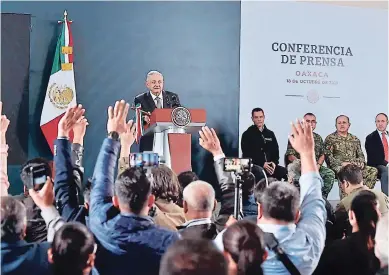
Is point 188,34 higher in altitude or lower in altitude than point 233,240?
higher

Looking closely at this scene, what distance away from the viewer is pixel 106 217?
2.60 meters

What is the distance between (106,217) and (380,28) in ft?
19.3

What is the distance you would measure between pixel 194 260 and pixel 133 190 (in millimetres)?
815

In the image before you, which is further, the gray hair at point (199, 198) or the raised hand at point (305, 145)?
the raised hand at point (305, 145)

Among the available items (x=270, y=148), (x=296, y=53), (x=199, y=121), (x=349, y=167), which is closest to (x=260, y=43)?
(x=296, y=53)

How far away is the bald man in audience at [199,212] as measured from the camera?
275 centimetres

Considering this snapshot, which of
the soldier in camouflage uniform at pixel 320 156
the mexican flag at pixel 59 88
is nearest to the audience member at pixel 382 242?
the soldier in camouflage uniform at pixel 320 156

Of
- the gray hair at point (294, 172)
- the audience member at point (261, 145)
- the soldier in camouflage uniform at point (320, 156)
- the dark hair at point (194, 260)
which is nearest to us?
the dark hair at point (194, 260)

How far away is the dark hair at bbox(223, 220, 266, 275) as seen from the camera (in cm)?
238

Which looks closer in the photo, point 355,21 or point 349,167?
point 349,167

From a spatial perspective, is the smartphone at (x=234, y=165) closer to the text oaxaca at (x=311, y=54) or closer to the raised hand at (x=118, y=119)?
the raised hand at (x=118, y=119)

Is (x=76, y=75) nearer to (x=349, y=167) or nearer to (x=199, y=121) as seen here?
(x=199, y=121)

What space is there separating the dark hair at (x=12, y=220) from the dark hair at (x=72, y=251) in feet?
0.62

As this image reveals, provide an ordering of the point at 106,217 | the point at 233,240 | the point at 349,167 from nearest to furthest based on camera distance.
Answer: the point at 233,240, the point at 106,217, the point at 349,167
